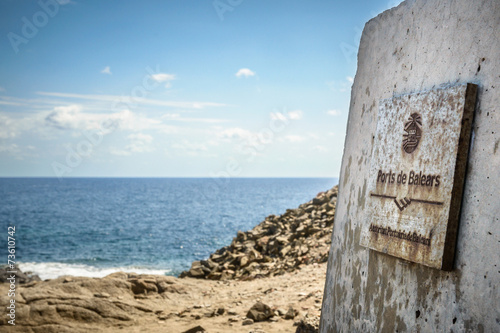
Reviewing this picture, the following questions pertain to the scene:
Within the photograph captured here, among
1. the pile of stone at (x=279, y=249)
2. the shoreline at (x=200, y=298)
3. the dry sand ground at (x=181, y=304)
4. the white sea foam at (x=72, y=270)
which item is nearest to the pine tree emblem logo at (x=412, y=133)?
the shoreline at (x=200, y=298)

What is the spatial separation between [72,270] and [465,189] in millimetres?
19066

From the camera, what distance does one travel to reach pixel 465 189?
7.05 ft

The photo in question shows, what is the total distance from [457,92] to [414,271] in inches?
40.4

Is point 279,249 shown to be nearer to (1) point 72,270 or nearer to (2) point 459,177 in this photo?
(2) point 459,177

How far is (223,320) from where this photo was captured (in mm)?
6109

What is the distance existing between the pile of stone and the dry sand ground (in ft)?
3.09

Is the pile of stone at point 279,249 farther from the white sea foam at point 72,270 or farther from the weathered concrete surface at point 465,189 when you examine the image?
the white sea foam at point 72,270

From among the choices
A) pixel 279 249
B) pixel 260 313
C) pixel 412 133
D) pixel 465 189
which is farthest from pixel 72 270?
pixel 465 189

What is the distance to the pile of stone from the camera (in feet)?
30.9

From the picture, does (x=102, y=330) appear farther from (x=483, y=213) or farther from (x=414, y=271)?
(x=483, y=213)

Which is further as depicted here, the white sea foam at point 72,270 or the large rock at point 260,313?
the white sea foam at point 72,270

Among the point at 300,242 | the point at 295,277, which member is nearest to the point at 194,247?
the point at 300,242

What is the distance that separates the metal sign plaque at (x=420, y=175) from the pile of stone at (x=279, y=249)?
623cm

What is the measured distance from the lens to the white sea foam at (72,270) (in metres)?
17.7
